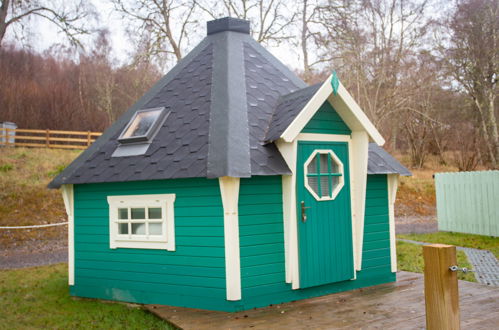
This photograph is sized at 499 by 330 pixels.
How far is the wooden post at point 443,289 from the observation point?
374 centimetres

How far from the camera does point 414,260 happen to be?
9.63m

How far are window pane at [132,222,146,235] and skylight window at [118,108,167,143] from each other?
1323 millimetres

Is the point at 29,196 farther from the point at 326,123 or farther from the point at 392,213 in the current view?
the point at 392,213

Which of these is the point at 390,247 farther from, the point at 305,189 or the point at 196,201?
the point at 196,201

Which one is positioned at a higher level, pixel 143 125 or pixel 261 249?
pixel 143 125

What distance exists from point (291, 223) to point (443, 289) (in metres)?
2.78

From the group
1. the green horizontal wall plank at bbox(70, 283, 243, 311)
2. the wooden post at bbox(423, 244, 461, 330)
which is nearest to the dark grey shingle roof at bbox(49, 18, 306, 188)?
the green horizontal wall plank at bbox(70, 283, 243, 311)

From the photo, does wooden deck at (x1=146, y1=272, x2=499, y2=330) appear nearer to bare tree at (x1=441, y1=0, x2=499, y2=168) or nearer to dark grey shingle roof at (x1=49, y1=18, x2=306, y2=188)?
dark grey shingle roof at (x1=49, y1=18, x2=306, y2=188)

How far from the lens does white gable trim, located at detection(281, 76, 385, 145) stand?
6184 mm

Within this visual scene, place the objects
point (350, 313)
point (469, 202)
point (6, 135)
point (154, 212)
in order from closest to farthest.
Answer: point (350, 313) < point (154, 212) < point (469, 202) < point (6, 135)

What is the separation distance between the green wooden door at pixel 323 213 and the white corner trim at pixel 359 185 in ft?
0.39

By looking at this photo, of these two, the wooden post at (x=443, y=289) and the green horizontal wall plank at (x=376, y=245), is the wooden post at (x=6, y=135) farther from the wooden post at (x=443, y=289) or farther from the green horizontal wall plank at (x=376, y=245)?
the wooden post at (x=443, y=289)

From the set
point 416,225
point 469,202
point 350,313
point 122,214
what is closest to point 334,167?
point 350,313

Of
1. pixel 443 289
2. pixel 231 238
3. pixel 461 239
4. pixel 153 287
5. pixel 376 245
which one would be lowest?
pixel 461 239
